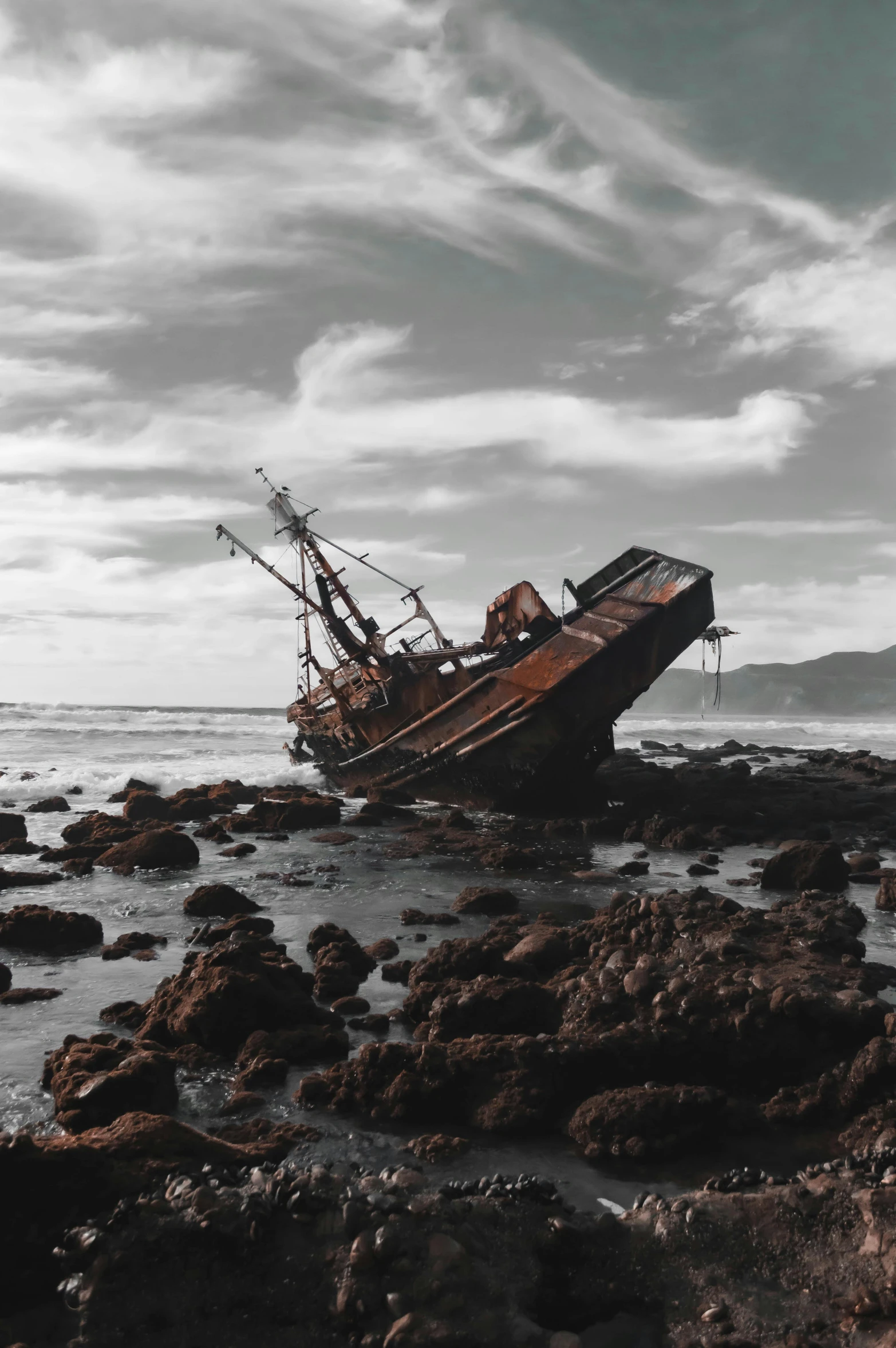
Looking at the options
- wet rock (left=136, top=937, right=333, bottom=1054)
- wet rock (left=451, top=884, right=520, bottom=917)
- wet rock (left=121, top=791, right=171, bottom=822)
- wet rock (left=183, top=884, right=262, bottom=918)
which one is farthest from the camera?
wet rock (left=121, top=791, right=171, bottom=822)

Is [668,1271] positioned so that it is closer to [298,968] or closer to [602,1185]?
[602,1185]

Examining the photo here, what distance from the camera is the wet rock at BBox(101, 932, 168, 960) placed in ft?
30.7

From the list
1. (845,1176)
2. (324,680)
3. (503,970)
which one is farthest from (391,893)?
(324,680)

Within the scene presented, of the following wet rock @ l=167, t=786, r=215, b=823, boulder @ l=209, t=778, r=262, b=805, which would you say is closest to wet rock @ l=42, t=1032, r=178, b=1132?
wet rock @ l=167, t=786, r=215, b=823

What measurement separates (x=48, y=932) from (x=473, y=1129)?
6.60m

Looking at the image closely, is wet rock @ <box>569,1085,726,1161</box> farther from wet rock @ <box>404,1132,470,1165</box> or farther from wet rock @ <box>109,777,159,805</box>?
wet rock @ <box>109,777,159,805</box>

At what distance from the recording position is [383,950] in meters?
9.16

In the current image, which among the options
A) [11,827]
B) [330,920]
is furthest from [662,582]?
[11,827]

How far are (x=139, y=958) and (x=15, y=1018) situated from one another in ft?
6.02

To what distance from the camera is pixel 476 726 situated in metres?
19.0

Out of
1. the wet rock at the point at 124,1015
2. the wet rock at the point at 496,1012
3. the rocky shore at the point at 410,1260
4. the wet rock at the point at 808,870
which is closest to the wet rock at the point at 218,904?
the wet rock at the point at 124,1015

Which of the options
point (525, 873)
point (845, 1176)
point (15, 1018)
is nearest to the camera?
point (845, 1176)

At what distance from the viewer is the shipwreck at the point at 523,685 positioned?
688 inches

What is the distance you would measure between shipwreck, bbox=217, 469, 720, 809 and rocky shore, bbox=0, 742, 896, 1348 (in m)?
6.63
